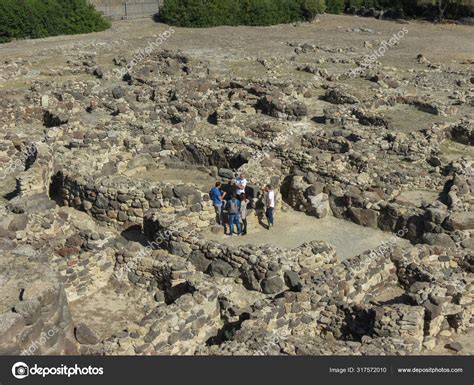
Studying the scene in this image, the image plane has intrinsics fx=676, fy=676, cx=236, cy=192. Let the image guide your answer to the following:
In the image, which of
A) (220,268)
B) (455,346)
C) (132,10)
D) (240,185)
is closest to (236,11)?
(132,10)

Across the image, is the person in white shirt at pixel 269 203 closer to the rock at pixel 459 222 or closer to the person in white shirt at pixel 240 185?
the person in white shirt at pixel 240 185

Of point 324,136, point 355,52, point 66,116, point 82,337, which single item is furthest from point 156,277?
point 355,52

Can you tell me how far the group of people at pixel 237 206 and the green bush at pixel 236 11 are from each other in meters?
40.0

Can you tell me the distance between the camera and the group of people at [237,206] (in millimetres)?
19609

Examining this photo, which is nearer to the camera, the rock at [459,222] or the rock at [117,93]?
the rock at [459,222]

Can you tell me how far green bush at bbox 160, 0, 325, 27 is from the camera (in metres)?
58.1

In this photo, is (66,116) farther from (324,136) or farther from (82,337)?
(82,337)

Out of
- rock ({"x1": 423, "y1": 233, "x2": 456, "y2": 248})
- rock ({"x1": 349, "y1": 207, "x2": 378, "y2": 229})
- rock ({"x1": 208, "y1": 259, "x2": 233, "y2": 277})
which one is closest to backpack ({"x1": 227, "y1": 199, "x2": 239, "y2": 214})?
rock ({"x1": 208, "y1": 259, "x2": 233, "y2": 277})

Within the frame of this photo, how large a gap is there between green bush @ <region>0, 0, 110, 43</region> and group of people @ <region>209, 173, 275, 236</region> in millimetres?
38366

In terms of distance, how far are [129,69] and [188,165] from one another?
1680 centimetres

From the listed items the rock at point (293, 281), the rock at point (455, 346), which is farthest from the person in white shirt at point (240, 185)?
the rock at point (455, 346)

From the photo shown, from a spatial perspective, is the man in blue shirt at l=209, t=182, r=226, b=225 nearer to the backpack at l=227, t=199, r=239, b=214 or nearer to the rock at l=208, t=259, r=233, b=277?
the backpack at l=227, t=199, r=239, b=214

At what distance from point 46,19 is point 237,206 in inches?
1602

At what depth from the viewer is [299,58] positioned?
45656 millimetres
